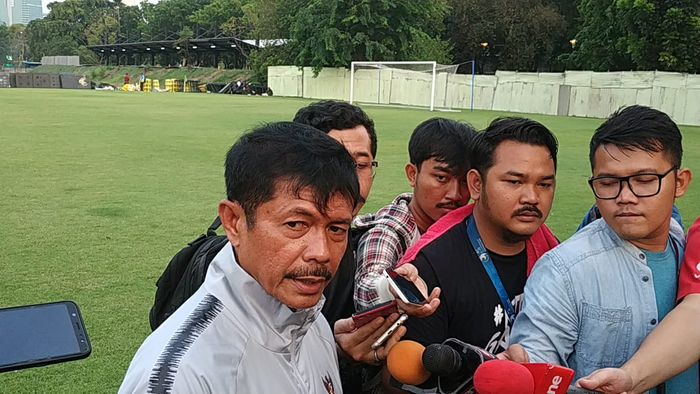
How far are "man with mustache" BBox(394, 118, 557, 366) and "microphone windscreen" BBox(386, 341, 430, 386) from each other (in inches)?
→ 12.6

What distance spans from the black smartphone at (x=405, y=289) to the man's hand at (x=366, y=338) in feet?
0.22

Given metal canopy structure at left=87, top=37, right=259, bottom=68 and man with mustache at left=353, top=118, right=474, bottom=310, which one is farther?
metal canopy structure at left=87, top=37, right=259, bottom=68

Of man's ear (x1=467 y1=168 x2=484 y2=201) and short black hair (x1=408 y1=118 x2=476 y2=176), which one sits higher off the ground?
short black hair (x1=408 y1=118 x2=476 y2=176)

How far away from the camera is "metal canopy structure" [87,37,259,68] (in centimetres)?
5806

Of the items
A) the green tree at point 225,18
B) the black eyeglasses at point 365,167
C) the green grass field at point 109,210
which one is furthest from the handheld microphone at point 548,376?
the green tree at point 225,18

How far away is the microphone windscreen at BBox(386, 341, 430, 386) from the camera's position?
5.38 feet

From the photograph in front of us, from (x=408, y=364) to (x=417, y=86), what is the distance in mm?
32630

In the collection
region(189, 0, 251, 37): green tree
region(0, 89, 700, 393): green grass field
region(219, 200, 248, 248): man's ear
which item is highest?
region(189, 0, 251, 37): green tree

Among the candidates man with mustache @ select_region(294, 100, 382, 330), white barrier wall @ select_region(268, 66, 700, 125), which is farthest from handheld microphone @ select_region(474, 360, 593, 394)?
white barrier wall @ select_region(268, 66, 700, 125)

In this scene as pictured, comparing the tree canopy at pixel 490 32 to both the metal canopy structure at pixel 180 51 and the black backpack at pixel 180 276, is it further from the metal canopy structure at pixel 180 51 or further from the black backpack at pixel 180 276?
the black backpack at pixel 180 276

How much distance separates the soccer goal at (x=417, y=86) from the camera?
33.4 meters

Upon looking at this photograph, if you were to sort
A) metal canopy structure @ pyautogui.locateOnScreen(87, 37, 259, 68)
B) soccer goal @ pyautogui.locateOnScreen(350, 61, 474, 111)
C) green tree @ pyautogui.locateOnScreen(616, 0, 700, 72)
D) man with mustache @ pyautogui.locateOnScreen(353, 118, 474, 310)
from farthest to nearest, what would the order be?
metal canopy structure @ pyautogui.locateOnScreen(87, 37, 259, 68)
soccer goal @ pyautogui.locateOnScreen(350, 61, 474, 111)
green tree @ pyautogui.locateOnScreen(616, 0, 700, 72)
man with mustache @ pyautogui.locateOnScreen(353, 118, 474, 310)

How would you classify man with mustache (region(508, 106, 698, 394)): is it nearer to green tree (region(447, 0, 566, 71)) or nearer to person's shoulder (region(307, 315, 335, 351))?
person's shoulder (region(307, 315, 335, 351))

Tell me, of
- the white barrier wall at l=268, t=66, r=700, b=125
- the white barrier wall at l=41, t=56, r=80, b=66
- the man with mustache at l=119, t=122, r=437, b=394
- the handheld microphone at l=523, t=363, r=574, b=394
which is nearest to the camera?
the man with mustache at l=119, t=122, r=437, b=394
